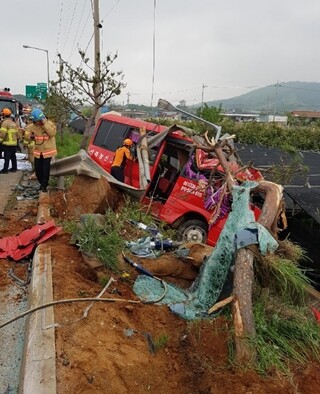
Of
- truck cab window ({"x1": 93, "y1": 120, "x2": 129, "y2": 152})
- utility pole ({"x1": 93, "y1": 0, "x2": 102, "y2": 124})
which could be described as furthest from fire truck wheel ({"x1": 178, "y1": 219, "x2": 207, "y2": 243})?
utility pole ({"x1": 93, "y1": 0, "x2": 102, "y2": 124})

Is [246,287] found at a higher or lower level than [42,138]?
lower

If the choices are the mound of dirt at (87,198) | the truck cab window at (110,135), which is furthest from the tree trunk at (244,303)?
the truck cab window at (110,135)

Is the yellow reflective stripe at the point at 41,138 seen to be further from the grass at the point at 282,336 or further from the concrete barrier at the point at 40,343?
the grass at the point at 282,336

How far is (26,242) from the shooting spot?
16.8 ft

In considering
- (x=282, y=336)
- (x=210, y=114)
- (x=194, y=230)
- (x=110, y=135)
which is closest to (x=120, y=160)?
(x=110, y=135)

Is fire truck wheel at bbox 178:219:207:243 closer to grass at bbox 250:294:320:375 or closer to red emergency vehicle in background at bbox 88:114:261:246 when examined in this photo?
red emergency vehicle in background at bbox 88:114:261:246

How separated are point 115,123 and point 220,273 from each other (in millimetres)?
5688

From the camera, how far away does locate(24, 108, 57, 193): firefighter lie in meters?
7.79

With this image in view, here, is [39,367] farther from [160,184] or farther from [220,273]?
[160,184]

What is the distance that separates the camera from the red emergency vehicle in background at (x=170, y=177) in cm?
693

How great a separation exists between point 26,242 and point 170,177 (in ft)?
12.4

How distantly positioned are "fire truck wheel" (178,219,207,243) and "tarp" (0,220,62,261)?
2.48 metres

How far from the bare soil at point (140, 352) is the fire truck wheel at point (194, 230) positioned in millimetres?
2746

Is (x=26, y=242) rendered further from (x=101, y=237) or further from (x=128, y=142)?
(x=128, y=142)
